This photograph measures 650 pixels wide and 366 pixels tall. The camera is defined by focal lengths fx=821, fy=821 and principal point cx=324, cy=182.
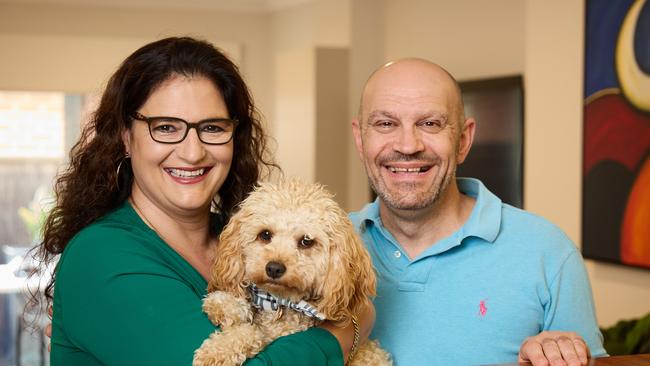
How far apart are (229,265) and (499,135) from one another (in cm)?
368

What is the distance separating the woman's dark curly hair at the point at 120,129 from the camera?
1.96m

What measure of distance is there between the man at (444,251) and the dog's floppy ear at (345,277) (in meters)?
0.21

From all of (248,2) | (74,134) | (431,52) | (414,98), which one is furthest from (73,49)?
(414,98)

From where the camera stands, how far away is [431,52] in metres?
6.28

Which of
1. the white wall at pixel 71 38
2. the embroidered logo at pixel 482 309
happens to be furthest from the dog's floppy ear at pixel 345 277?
the white wall at pixel 71 38

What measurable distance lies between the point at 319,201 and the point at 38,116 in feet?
29.3

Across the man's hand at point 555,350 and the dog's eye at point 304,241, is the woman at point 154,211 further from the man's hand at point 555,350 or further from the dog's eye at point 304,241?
the man's hand at point 555,350

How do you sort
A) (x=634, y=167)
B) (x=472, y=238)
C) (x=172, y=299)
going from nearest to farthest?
(x=172, y=299) → (x=472, y=238) → (x=634, y=167)

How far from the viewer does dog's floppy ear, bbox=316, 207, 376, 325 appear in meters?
1.84

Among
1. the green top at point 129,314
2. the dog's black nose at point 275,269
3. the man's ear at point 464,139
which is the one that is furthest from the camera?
the man's ear at point 464,139

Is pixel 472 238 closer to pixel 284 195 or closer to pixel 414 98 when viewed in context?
pixel 414 98

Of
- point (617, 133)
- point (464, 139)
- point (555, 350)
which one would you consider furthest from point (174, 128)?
point (617, 133)

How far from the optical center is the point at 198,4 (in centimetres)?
800

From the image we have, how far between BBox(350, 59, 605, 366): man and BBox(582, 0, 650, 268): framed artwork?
169 centimetres
